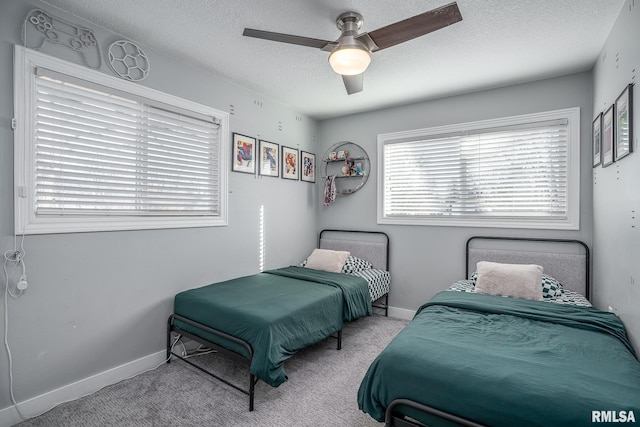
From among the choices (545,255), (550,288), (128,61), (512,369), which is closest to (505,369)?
(512,369)

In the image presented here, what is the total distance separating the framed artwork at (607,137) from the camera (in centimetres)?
237

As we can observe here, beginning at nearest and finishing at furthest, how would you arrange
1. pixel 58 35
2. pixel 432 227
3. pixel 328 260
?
pixel 58 35
pixel 432 227
pixel 328 260

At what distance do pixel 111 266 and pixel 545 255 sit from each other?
13.2 feet

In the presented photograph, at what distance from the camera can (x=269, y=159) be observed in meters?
3.98

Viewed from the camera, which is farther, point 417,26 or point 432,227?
point 432,227

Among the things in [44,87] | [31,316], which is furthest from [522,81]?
[31,316]

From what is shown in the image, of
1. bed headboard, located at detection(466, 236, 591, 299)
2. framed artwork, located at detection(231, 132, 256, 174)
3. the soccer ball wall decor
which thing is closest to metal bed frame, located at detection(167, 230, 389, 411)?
framed artwork, located at detection(231, 132, 256, 174)

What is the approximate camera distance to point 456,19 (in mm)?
1741

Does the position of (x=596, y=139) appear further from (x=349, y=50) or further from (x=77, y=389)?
(x=77, y=389)

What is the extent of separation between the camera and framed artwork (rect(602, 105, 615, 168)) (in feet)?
7.76

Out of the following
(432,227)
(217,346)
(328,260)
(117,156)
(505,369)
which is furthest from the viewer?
(328,260)

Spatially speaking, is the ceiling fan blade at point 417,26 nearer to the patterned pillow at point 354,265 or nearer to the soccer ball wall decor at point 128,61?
the soccer ball wall decor at point 128,61

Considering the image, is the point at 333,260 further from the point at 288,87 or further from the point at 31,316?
the point at 31,316

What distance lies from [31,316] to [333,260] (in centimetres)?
284
